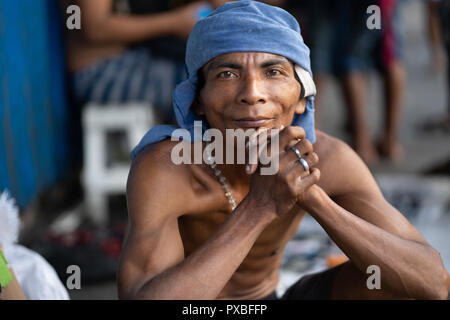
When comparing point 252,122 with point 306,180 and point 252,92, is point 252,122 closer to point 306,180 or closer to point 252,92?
point 252,92

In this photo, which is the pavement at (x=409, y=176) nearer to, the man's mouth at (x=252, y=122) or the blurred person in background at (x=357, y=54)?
the blurred person in background at (x=357, y=54)

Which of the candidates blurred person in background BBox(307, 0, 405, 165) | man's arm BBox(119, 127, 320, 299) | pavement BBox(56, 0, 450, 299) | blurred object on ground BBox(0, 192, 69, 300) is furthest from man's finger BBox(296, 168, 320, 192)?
blurred person in background BBox(307, 0, 405, 165)

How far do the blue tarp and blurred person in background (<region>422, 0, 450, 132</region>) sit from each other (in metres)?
3.08

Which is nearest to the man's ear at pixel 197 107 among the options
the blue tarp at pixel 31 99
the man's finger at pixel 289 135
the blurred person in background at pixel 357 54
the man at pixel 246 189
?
the man at pixel 246 189

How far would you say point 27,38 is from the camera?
13.8 feet

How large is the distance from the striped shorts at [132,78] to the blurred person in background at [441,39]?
2.30 m

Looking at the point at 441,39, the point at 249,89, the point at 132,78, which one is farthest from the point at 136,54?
the point at 441,39

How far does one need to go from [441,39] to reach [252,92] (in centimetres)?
668

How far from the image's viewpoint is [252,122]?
1.90 meters

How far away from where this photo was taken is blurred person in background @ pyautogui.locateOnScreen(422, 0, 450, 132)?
5.20 metres

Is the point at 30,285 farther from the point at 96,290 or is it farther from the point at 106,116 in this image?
the point at 106,116

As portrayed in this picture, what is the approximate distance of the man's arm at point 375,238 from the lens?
1.88 meters
